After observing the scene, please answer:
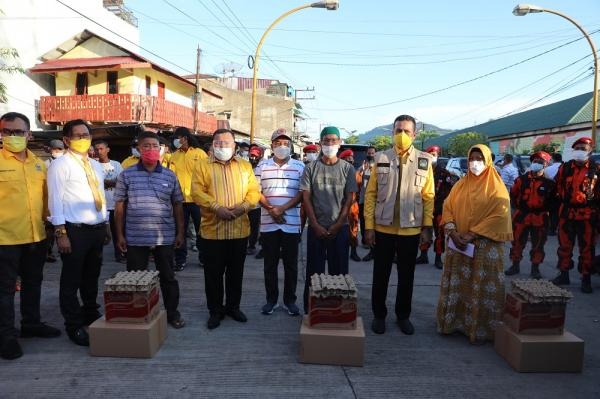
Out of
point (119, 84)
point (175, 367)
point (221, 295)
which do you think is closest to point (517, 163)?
point (221, 295)

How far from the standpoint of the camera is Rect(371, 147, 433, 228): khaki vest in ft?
13.4

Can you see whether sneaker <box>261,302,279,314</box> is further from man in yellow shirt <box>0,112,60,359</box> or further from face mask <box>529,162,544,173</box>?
face mask <box>529,162,544,173</box>

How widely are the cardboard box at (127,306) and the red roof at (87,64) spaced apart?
57.1ft

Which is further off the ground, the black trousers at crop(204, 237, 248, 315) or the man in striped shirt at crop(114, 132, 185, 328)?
the man in striped shirt at crop(114, 132, 185, 328)

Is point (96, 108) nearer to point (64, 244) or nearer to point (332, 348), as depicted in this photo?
point (64, 244)

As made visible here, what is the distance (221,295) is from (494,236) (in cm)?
263

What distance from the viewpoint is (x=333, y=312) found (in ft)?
11.5

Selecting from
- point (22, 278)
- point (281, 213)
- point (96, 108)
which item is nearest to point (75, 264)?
point (22, 278)

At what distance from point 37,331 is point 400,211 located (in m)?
3.45

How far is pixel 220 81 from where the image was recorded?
4775 centimetres

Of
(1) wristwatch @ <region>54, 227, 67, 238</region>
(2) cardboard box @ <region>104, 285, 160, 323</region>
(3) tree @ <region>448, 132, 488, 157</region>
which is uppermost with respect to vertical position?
(3) tree @ <region>448, 132, 488, 157</region>

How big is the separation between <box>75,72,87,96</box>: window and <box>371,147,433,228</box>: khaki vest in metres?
20.0

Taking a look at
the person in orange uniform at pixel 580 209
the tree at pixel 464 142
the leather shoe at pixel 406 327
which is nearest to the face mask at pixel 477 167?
the leather shoe at pixel 406 327


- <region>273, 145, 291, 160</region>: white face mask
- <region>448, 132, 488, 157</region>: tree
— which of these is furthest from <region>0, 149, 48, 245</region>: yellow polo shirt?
<region>448, 132, 488, 157</region>: tree
